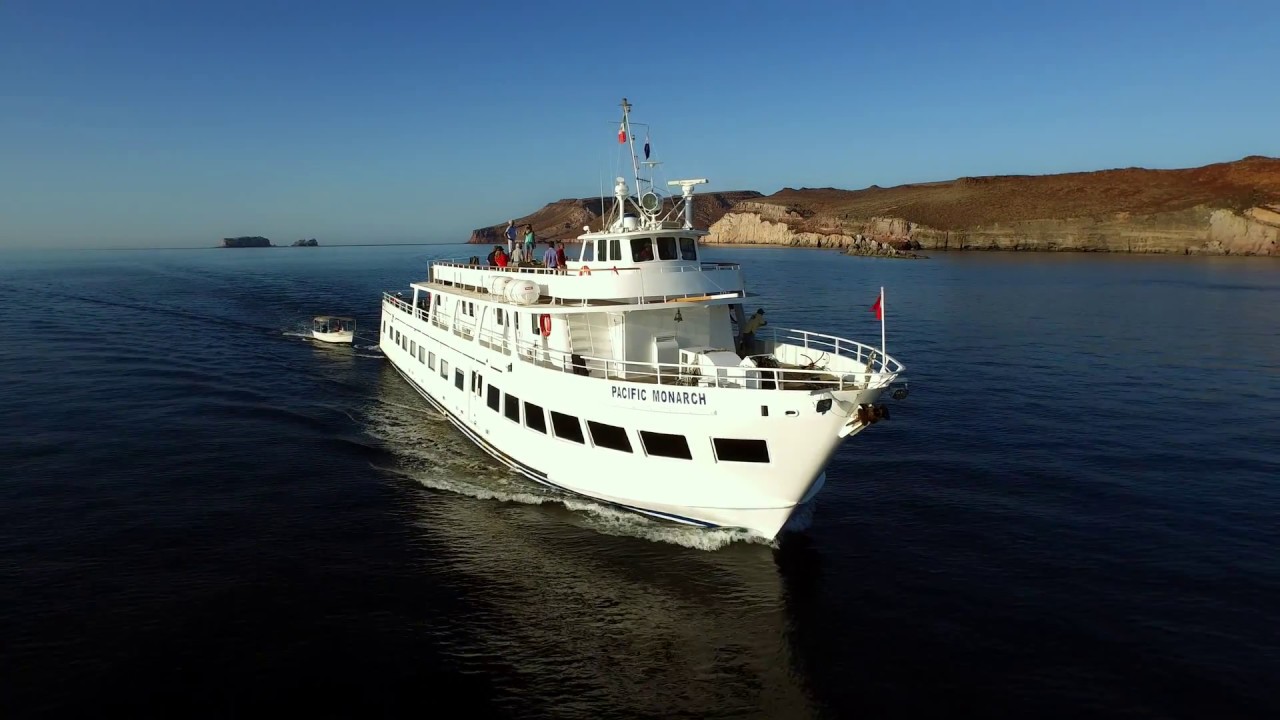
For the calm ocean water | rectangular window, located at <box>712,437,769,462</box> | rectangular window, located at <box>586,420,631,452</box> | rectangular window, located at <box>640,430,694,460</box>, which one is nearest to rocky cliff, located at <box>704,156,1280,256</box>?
the calm ocean water

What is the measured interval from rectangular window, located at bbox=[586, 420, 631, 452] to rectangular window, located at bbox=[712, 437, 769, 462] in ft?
9.22

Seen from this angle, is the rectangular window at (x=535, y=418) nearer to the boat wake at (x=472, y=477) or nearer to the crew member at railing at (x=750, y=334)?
the boat wake at (x=472, y=477)

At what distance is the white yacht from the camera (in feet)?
58.4

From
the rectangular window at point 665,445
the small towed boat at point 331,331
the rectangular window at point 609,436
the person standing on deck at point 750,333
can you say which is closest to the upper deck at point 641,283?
the person standing on deck at point 750,333

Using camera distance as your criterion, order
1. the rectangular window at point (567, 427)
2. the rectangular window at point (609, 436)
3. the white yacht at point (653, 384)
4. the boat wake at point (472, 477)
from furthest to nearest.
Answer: the rectangular window at point (567, 427), the boat wake at point (472, 477), the rectangular window at point (609, 436), the white yacht at point (653, 384)

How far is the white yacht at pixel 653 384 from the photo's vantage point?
17.8m

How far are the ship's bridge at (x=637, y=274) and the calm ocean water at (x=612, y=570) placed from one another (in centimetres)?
696

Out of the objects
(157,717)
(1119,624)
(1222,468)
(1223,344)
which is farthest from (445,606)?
(1223,344)

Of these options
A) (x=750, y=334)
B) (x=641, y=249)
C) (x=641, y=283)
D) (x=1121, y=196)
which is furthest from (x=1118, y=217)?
(x=641, y=283)

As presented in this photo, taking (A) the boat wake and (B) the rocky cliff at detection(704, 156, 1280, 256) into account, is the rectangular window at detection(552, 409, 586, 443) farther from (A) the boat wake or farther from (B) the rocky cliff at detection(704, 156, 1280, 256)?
(B) the rocky cliff at detection(704, 156, 1280, 256)

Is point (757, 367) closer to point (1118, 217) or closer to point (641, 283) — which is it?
point (641, 283)

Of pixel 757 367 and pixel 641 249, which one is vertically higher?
pixel 641 249

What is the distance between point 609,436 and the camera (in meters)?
20.2

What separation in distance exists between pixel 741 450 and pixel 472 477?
11.4 m
